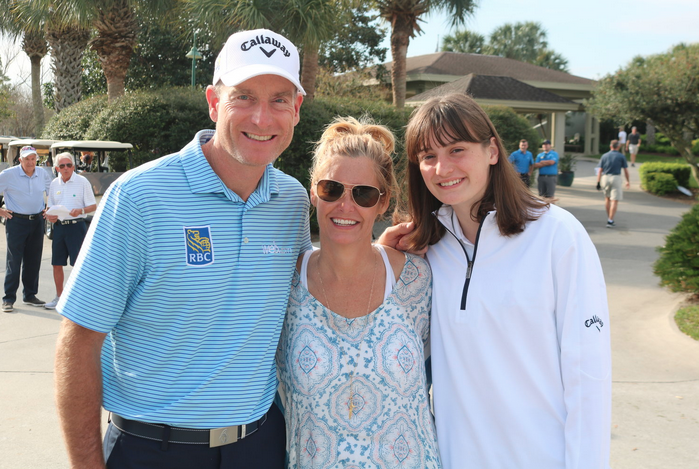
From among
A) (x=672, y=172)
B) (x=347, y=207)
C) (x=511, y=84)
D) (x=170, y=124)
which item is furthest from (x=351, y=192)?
(x=511, y=84)

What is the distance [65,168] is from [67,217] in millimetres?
901

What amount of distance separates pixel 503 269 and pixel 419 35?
17.8 meters

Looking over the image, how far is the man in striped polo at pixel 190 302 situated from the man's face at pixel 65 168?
307 inches

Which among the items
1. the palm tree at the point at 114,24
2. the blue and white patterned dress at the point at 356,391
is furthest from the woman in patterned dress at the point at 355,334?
the palm tree at the point at 114,24

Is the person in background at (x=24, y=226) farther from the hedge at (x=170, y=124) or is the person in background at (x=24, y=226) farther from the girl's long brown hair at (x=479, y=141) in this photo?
the girl's long brown hair at (x=479, y=141)

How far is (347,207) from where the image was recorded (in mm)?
2367

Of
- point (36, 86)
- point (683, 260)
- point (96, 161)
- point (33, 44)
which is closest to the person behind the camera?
point (683, 260)

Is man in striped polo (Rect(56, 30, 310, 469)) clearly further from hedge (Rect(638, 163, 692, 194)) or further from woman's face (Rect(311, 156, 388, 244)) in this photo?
A: hedge (Rect(638, 163, 692, 194))

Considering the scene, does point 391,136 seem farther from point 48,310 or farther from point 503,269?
point 48,310

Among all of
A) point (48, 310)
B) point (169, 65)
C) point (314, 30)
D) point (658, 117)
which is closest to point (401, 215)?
point (48, 310)

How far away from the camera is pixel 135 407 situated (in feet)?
6.71

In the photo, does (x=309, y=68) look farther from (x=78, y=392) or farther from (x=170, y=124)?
(x=78, y=392)

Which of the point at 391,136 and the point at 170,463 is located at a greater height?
the point at 391,136

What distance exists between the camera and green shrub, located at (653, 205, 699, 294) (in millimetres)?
7438
